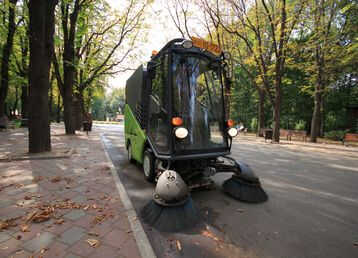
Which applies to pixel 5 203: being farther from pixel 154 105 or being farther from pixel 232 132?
pixel 232 132

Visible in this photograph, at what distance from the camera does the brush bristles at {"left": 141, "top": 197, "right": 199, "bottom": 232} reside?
2.36 metres

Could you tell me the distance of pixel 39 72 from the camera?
19.7 ft

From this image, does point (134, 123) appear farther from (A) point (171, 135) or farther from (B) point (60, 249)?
(B) point (60, 249)

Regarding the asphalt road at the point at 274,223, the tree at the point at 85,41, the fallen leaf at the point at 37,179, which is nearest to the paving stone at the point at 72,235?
the asphalt road at the point at 274,223

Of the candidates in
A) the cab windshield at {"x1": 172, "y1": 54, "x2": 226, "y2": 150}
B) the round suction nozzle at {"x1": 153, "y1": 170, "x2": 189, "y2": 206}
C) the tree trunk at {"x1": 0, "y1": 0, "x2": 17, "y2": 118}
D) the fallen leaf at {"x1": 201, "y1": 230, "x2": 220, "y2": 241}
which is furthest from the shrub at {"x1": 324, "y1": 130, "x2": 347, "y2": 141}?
the tree trunk at {"x1": 0, "y1": 0, "x2": 17, "y2": 118}

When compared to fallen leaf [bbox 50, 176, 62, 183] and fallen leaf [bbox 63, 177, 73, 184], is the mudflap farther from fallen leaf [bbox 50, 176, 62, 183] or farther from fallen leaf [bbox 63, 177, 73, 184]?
fallen leaf [bbox 50, 176, 62, 183]

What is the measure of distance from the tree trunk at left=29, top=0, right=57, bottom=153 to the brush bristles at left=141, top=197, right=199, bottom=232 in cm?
590

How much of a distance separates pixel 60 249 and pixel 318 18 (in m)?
17.4

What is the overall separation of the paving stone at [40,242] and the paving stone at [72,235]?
0.13m

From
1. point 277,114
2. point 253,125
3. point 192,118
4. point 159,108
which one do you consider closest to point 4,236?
point 159,108

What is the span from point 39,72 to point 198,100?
6187 millimetres

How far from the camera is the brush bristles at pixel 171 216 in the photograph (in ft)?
7.73

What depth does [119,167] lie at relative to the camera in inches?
212

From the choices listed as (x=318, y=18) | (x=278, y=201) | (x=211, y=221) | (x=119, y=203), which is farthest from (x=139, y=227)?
(x=318, y=18)
